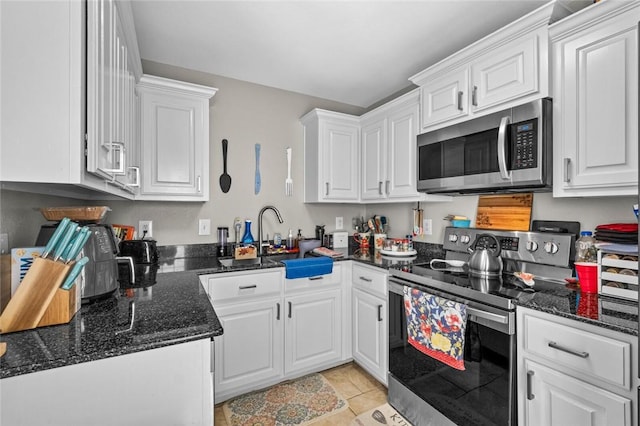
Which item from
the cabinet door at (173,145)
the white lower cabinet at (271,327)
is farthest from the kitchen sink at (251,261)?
the cabinet door at (173,145)

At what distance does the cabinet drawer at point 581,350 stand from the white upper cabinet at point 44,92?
169cm

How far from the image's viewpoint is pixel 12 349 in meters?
0.78

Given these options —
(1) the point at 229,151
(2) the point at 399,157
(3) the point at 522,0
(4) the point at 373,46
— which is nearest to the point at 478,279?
(2) the point at 399,157

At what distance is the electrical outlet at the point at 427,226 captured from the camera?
2473 millimetres

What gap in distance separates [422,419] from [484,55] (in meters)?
2.09

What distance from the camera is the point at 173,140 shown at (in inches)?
82.8

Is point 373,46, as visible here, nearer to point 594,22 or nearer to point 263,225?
point 594,22

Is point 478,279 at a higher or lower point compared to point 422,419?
higher

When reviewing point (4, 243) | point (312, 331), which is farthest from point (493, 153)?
point (4, 243)

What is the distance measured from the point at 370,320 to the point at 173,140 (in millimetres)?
1885

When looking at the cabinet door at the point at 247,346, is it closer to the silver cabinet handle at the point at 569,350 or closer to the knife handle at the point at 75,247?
the knife handle at the point at 75,247

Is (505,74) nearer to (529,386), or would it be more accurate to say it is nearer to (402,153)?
(402,153)

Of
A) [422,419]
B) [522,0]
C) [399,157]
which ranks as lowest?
[422,419]

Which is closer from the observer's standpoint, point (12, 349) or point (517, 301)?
point (12, 349)
